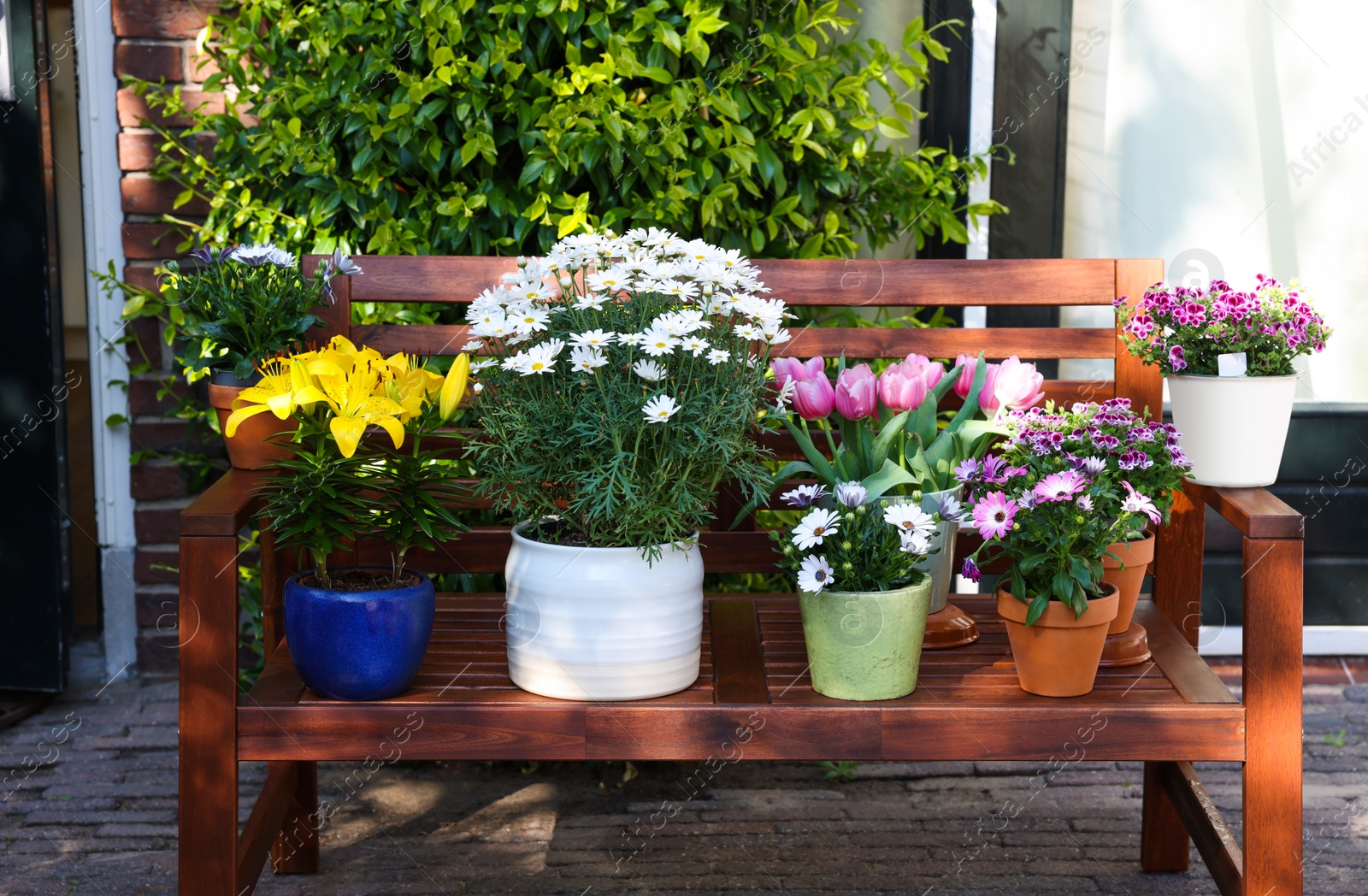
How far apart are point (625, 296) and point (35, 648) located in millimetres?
2004

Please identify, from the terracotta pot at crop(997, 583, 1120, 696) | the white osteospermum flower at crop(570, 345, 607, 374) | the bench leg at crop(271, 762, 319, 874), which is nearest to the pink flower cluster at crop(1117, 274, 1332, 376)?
the terracotta pot at crop(997, 583, 1120, 696)

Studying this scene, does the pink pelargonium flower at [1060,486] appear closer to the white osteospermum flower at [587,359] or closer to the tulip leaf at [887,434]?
the tulip leaf at [887,434]

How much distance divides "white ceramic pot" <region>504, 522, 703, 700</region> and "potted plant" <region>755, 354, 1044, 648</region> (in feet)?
0.70

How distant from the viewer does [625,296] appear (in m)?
1.79

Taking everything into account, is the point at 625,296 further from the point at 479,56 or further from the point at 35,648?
the point at 35,648

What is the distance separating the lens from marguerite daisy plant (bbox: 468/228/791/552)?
59.8 inches

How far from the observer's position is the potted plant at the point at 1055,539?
1.58m

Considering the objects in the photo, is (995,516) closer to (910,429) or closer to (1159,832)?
(910,429)

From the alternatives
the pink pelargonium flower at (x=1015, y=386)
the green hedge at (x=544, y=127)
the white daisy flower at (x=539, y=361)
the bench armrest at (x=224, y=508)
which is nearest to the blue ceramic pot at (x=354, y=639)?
the bench armrest at (x=224, y=508)

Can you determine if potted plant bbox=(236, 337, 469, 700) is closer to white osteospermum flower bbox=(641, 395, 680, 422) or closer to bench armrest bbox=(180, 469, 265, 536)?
bench armrest bbox=(180, 469, 265, 536)

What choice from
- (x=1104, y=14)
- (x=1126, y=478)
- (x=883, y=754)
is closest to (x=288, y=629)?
(x=883, y=754)

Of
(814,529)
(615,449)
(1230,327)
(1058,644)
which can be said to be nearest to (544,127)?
(615,449)

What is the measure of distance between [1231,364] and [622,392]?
0.95 metres

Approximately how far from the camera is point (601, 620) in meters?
1.57
